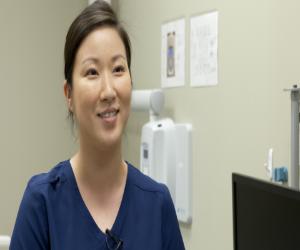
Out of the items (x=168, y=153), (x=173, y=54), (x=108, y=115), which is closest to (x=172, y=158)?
(x=168, y=153)

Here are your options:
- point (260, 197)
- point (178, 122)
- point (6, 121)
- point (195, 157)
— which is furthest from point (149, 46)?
point (260, 197)

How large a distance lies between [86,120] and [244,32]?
Answer: 1.06 metres

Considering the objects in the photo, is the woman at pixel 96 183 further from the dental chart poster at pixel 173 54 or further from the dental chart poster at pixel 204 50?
the dental chart poster at pixel 173 54

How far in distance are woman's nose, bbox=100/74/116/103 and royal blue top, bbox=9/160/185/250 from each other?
9.1 inches

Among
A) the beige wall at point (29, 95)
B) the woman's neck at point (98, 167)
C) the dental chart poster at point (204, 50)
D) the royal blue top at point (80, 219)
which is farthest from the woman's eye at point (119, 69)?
the beige wall at point (29, 95)

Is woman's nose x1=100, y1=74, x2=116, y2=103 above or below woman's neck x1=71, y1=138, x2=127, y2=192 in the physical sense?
above

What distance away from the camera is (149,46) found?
2.79 meters

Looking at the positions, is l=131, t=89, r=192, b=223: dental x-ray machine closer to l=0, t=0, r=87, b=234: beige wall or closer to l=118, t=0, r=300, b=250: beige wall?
l=118, t=0, r=300, b=250: beige wall

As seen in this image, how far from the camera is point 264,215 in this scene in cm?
140

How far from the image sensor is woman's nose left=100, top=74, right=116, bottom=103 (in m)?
1.17

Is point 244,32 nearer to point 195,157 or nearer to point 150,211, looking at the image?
point 195,157

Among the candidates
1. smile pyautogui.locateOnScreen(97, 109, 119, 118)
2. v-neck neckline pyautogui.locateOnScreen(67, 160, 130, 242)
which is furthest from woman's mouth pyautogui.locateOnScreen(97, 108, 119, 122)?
v-neck neckline pyautogui.locateOnScreen(67, 160, 130, 242)

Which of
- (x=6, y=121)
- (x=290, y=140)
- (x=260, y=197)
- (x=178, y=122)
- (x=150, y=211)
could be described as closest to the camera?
(x=150, y=211)

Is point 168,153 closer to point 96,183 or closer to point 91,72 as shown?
point 96,183
